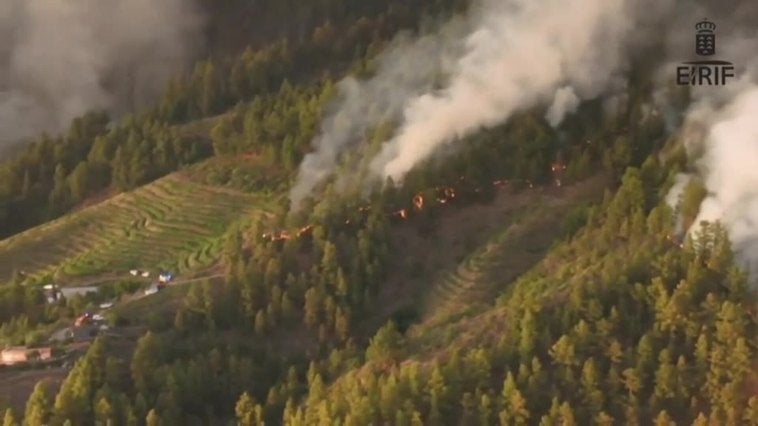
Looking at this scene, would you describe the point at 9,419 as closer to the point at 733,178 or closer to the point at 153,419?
the point at 153,419

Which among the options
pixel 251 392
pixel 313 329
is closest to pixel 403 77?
pixel 313 329

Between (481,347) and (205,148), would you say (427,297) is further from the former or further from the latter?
(205,148)

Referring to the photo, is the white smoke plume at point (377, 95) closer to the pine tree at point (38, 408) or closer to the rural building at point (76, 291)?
the rural building at point (76, 291)

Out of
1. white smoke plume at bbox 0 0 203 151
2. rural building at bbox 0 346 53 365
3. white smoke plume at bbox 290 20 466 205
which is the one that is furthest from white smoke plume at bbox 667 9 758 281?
white smoke plume at bbox 0 0 203 151

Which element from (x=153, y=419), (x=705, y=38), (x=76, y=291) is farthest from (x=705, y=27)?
(x=153, y=419)

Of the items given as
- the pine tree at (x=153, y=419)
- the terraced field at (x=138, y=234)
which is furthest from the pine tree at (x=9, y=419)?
the terraced field at (x=138, y=234)

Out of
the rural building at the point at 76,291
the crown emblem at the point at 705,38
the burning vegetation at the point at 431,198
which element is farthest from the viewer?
the crown emblem at the point at 705,38

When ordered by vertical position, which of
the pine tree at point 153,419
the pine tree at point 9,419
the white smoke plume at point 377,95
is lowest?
the pine tree at point 9,419
